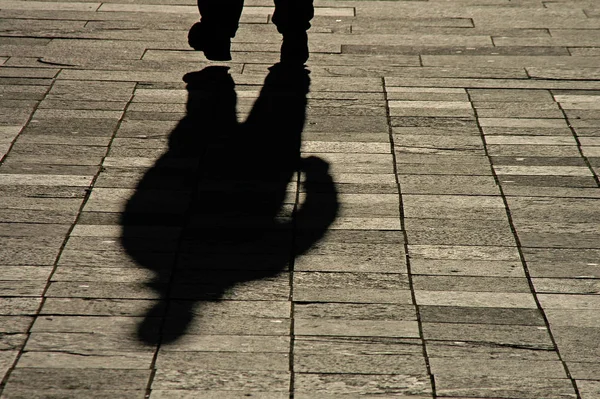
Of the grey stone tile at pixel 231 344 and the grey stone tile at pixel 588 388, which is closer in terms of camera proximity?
the grey stone tile at pixel 588 388

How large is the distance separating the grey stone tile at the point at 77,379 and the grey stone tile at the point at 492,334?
1.16 meters

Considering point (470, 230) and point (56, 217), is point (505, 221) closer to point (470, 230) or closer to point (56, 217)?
point (470, 230)

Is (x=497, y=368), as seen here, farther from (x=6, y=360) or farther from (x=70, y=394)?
(x=6, y=360)

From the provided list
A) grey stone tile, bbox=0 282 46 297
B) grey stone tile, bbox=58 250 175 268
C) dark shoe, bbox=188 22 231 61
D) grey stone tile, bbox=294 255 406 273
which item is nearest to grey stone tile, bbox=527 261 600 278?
grey stone tile, bbox=294 255 406 273

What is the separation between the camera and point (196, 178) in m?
5.29

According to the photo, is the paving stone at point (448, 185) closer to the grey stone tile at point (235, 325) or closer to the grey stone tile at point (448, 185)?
the grey stone tile at point (448, 185)

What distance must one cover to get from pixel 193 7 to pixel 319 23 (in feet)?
3.83

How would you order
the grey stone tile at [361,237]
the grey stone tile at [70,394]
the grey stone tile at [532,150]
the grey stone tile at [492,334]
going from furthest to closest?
1. the grey stone tile at [532,150]
2. the grey stone tile at [361,237]
3. the grey stone tile at [492,334]
4. the grey stone tile at [70,394]

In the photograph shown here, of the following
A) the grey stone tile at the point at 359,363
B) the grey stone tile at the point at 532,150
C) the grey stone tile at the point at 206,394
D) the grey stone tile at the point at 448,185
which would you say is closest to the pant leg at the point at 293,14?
the grey stone tile at the point at 532,150

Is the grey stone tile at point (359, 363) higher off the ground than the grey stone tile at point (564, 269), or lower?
higher

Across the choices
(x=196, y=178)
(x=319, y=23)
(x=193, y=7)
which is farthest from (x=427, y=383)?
(x=193, y=7)

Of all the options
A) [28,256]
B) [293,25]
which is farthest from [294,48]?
[28,256]

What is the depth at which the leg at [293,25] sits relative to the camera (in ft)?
22.6

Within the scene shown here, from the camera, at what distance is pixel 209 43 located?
6797mm
